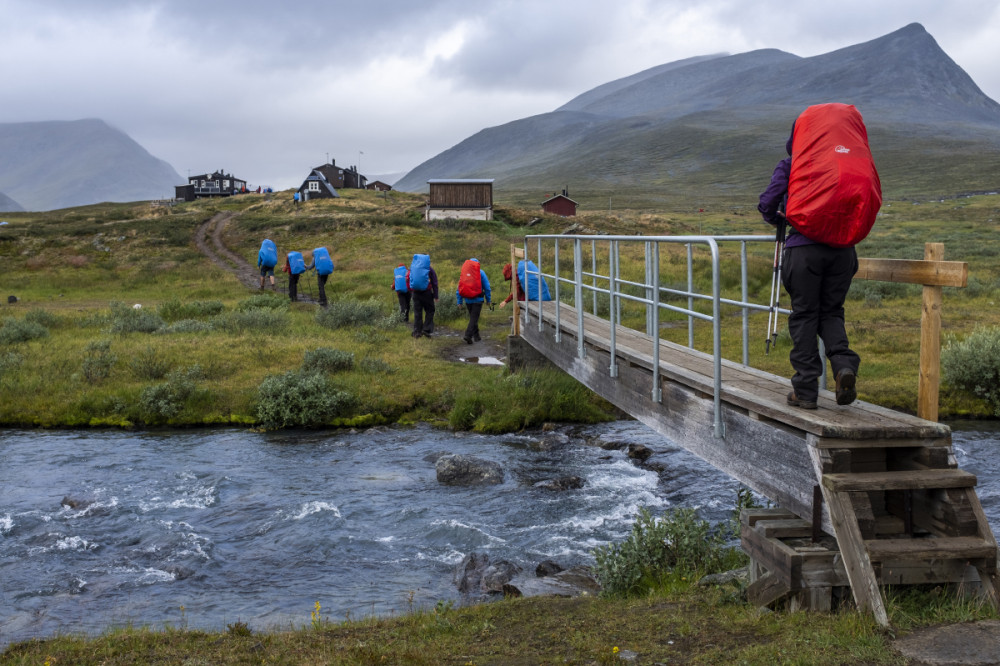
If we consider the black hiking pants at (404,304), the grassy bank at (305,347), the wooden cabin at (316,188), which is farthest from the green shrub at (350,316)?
the wooden cabin at (316,188)

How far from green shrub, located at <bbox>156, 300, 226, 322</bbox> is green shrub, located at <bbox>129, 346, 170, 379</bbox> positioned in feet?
23.9

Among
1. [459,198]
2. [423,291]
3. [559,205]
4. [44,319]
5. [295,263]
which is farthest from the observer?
[559,205]

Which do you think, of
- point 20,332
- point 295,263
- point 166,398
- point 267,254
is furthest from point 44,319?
point 166,398

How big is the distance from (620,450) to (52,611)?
8.41 meters

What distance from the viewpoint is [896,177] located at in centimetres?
16888

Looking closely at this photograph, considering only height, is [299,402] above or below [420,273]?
below

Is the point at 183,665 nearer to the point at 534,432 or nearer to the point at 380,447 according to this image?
the point at 380,447

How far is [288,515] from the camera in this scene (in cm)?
1030

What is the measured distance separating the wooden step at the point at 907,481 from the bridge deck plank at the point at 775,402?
262 millimetres

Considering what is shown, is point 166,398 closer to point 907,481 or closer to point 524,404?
point 524,404

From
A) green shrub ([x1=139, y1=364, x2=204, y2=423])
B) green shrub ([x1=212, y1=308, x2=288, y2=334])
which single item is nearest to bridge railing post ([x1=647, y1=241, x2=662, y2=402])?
green shrub ([x1=139, y1=364, x2=204, y2=423])

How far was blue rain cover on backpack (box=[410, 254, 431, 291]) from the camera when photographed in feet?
65.9

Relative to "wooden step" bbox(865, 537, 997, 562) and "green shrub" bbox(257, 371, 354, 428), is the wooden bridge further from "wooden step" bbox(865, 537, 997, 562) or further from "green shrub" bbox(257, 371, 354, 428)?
"green shrub" bbox(257, 371, 354, 428)

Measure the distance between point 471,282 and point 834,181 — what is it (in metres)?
14.5
